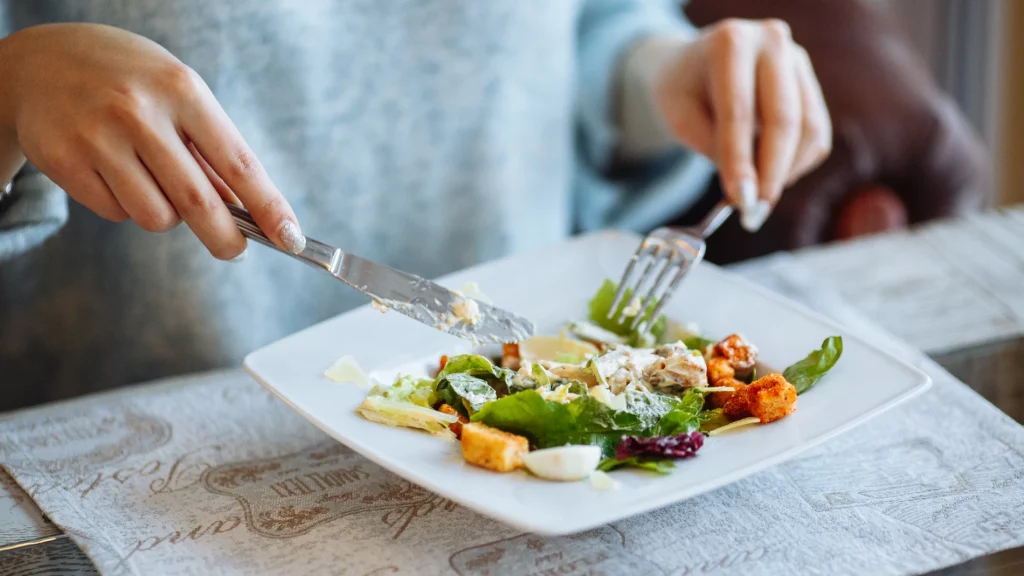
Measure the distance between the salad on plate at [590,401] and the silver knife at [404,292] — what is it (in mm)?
31

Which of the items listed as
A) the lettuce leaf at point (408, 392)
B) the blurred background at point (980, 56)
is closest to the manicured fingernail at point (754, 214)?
the lettuce leaf at point (408, 392)

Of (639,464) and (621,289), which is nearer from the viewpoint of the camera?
(639,464)

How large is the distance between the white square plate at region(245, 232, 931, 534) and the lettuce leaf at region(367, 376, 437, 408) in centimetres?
2

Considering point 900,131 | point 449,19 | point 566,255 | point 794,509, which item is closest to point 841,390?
point 794,509

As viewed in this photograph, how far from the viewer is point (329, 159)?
1.36 metres

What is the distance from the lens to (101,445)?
90cm

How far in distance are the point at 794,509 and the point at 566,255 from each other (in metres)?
0.44

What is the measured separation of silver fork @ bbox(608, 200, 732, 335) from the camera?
974 millimetres

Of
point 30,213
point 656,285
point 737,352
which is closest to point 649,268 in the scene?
point 656,285

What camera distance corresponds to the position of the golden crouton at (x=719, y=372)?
2.73 ft

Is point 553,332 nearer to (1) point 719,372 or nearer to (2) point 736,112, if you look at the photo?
(1) point 719,372

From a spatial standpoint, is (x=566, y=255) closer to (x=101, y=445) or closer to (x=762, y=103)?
(x=762, y=103)

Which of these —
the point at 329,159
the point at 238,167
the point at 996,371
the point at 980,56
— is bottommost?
the point at 996,371

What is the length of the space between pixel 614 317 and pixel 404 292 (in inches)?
10.2
